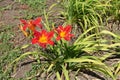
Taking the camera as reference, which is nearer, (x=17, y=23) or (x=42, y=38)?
(x=42, y=38)

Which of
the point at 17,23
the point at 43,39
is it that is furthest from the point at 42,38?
the point at 17,23

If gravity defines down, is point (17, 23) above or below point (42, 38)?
below

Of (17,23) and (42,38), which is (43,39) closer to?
(42,38)

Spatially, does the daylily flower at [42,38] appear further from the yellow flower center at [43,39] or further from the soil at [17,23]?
the soil at [17,23]

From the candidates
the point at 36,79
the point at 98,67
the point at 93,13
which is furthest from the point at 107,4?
the point at 36,79

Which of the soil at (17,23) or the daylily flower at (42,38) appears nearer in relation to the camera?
the daylily flower at (42,38)

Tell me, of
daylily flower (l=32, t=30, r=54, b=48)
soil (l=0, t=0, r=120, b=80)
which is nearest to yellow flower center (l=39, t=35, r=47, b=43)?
daylily flower (l=32, t=30, r=54, b=48)

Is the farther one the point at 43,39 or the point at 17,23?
the point at 17,23

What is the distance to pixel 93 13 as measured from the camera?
3941mm

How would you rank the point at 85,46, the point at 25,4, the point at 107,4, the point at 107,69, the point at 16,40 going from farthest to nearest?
the point at 25,4 → the point at 107,4 → the point at 16,40 → the point at 85,46 → the point at 107,69

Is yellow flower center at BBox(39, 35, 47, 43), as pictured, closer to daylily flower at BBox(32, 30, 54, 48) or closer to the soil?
daylily flower at BBox(32, 30, 54, 48)

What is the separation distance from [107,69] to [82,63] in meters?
0.29

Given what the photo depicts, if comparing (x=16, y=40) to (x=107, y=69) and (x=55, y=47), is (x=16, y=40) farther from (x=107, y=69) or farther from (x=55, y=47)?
(x=107, y=69)

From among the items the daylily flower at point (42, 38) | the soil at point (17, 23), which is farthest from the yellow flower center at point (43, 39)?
the soil at point (17, 23)
